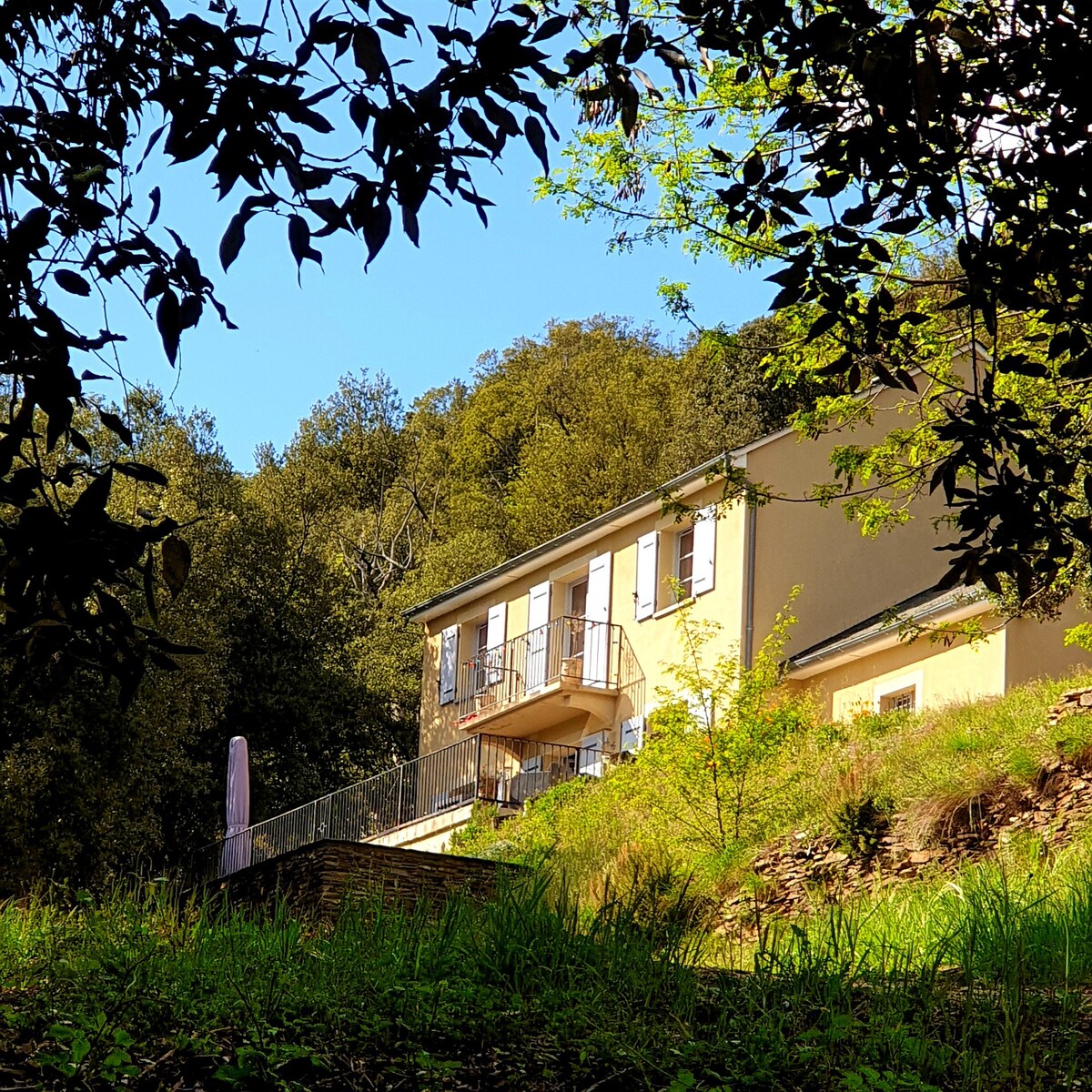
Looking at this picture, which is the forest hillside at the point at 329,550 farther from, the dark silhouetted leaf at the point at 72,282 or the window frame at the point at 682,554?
the dark silhouetted leaf at the point at 72,282

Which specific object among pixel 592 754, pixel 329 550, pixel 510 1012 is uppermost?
pixel 329 550

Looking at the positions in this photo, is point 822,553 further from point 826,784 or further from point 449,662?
point 826,784

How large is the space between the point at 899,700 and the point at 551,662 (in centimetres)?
749

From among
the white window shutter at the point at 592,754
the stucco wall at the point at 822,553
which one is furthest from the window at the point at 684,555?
the white window shutter at the point at 592,754

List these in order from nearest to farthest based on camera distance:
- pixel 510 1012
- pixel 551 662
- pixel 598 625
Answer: pixel 510 1012
pixel 598 625
pixel 551 662

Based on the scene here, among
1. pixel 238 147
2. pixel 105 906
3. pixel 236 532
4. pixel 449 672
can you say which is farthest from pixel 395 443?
pixel 238 147

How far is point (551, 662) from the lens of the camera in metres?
27.0

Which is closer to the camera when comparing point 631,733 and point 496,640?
point 631,733

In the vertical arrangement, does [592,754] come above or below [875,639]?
below

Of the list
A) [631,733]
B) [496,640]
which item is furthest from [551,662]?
[496,640]

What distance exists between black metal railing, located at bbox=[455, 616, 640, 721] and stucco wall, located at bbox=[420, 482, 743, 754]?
1.14 feet

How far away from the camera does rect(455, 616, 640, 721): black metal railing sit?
26.3 meters

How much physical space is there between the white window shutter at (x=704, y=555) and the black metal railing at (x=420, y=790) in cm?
340

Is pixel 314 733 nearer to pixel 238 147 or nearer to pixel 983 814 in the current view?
pixel 983 814
